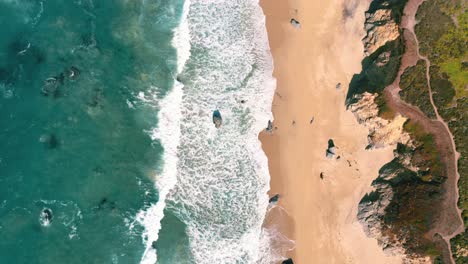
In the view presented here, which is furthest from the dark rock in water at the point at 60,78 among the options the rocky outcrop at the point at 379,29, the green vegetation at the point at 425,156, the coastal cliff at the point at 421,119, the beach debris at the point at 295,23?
the green vegetation at the point at 425,156

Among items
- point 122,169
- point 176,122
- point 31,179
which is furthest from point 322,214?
point 31,179

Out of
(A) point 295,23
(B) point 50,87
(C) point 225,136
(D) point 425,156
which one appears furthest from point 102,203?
(D) point 425,156

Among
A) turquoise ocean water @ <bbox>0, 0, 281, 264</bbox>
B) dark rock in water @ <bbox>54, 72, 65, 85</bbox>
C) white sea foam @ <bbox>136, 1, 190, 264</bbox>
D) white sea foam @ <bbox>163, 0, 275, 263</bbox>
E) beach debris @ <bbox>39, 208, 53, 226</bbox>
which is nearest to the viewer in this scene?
beach debris @ <bbox>39, 208, 53, 226</bbox>

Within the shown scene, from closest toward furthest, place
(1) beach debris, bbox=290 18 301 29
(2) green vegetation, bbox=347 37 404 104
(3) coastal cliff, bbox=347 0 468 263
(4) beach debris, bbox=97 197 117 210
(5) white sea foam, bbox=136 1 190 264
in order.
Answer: (4) beach debris, bbox=97 197 117 210 → (5) white sea foam, bbox=136 1 190 264 → (3) coastal cliff, bbox=347 0 468 263 → (2) green vegetation, bbox=347 37 404 104 → (1) beach debris, bbox=290 18 301 29

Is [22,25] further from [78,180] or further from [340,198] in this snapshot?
[340,198]

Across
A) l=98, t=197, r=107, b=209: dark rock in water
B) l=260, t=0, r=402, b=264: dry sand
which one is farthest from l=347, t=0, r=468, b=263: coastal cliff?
l=98, t=197, r=107, b=209: dark rock in water

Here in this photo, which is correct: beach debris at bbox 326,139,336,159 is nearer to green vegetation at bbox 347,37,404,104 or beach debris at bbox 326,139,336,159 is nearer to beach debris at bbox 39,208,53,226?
green vegetation at bbox 347,37,404,104
